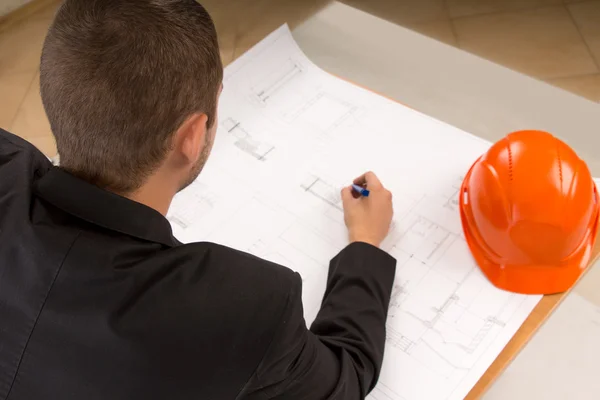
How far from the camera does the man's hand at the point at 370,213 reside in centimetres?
82

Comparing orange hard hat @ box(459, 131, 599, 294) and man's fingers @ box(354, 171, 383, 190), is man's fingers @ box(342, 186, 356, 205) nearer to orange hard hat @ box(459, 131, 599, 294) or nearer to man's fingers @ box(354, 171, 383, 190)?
man's fingers @ box(354, 171, 383, 190)

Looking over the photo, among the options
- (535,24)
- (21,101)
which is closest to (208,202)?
(21,101)

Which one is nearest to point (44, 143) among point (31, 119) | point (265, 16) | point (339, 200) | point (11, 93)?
point (31, 119)

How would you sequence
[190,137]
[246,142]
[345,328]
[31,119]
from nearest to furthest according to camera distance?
[190,137] < [345,328] < [246,142] < [31,119]

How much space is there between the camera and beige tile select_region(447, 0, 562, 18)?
1.74 metres

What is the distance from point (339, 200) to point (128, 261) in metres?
0.46

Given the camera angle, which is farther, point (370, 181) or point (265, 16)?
point (265, 16)

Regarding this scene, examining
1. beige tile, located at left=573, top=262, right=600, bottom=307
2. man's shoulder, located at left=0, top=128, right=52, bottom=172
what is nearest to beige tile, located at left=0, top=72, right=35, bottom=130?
man's shoulder, located at left=0, top=128, right=52, bottom=172

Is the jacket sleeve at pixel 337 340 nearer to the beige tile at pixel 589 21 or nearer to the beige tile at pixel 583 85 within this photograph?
the beige tile at pixel 583 85

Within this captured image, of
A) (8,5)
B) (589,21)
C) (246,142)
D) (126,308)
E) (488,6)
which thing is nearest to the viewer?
(126,308)

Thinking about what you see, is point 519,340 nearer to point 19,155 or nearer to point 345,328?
point 345,328

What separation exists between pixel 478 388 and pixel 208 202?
0.49m

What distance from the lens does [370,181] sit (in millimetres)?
887

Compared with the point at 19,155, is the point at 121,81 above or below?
above
